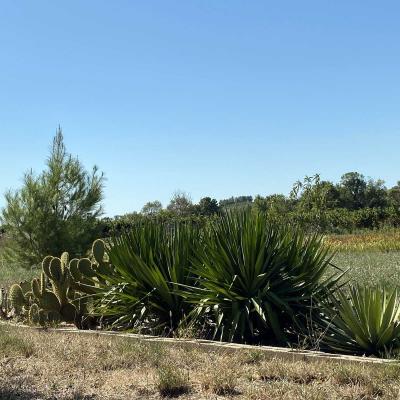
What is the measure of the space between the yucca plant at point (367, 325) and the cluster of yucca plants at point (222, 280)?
538 millimetres

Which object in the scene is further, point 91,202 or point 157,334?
point 91,202

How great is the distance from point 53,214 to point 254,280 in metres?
12.7

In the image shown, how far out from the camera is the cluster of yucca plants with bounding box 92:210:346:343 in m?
6.84

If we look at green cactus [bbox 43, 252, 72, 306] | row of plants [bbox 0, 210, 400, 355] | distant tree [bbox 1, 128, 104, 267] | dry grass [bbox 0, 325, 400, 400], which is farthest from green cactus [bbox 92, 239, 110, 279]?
distant tree [bbox 1, 128, 104, 267]

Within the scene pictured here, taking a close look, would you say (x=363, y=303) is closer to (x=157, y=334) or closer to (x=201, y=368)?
(x=201, y=368)

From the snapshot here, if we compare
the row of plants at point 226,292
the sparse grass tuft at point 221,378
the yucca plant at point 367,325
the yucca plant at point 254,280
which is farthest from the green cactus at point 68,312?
the yucca plant at point 367,325

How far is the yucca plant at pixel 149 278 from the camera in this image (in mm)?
7586

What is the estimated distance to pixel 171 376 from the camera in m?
4.73

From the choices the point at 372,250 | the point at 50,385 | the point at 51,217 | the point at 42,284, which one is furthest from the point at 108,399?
the point at 372,250

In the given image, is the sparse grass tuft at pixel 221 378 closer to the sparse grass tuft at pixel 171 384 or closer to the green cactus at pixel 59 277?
the sparse grass tuft at pixel 171 384

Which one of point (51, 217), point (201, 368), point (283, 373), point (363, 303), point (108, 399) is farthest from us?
point (51, 217)

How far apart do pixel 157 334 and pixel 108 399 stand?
292 centimetres

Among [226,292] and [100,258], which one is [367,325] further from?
[100,258]

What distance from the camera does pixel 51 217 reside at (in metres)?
18.4
